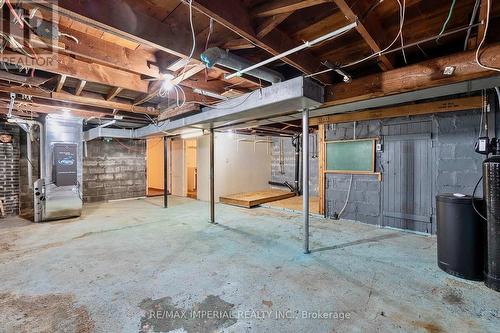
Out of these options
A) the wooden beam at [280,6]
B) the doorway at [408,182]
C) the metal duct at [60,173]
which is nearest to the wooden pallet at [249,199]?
the doorway at [408,182]

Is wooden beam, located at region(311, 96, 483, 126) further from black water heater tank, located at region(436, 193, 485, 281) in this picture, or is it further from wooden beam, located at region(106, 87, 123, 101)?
wooden beam, located at region(106, 87, 123, 101)

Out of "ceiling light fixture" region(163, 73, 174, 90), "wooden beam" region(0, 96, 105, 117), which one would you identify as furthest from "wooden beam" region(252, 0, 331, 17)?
"wooden beam" region(0, 96, 105, 117)

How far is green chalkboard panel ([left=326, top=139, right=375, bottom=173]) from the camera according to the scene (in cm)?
423

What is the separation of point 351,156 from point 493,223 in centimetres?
245

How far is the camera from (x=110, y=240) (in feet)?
11.4

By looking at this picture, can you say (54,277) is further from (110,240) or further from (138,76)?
(138,76)

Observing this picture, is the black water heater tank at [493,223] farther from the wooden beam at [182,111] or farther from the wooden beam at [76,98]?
the wooden beam at [76,98]

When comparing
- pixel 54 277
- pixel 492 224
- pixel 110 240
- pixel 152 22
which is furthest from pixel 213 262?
pixel 492 224

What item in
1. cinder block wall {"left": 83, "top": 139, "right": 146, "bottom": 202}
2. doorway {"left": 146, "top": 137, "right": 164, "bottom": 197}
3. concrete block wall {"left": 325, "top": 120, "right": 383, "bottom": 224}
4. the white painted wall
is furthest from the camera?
doorway {"left": 146, "top": 137, "right": 164, "bottom": 197}

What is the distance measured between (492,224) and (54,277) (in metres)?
4.19

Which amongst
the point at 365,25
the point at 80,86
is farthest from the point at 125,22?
the point at 80,86

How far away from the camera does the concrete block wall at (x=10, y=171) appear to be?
5016 millimetres

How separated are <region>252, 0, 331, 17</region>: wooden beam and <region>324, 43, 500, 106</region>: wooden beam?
1407mm

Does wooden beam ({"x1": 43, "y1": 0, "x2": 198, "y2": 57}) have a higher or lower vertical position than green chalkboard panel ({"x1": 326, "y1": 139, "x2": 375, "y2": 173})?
higher
